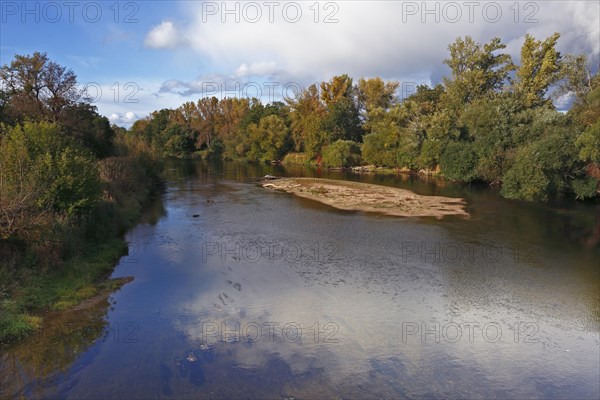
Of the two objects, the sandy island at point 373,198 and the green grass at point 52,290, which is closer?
the green grass at point 52,290

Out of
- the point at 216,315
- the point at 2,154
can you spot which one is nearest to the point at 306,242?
the point at 216,315

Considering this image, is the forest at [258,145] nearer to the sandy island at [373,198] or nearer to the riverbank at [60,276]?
the riverbank at [60,276]

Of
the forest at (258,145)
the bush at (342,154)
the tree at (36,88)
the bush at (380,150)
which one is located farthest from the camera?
the bush at (342,154)

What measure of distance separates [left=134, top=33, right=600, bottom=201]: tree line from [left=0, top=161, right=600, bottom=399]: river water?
39.1ft

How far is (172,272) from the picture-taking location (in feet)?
69.6

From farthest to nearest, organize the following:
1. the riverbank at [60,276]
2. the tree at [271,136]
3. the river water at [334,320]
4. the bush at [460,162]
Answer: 1. the tree at [271,136]
2. the bush at [460,162]
3. the riverbank at [60,276]
4. the river water at [334,320]

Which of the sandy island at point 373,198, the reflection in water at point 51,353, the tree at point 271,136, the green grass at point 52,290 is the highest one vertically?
the tree at point 271,136

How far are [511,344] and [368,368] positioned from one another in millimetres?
5368

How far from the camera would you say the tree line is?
39.9 m

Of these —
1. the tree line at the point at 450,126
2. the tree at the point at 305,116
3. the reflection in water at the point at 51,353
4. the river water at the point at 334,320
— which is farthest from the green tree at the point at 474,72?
the reflection in water at the point at 51,353

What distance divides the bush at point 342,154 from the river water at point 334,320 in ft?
148

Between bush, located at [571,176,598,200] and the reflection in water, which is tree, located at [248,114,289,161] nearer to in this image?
bush, located at [571,176,598,200]

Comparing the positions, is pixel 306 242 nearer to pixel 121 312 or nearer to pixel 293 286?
pixel 293 286

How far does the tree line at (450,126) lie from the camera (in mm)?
39906
